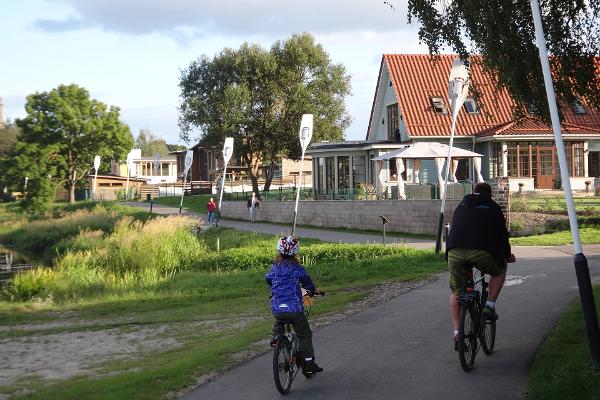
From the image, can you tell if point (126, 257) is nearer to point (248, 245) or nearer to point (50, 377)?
point (248, 245)

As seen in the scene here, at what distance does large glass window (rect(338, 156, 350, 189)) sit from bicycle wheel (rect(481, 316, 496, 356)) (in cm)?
3575

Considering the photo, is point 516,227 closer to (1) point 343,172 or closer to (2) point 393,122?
(1) point 343,172

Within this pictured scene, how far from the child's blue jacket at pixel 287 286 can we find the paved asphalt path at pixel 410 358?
2.68 ft

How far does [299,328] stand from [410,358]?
1459mm

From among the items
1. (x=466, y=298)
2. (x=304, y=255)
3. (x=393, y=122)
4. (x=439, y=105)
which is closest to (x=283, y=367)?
(x=466, y=298)

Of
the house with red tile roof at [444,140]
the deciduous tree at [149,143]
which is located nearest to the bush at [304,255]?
the house with red tile roof at [444,140]

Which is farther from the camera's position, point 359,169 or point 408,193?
point 359,169

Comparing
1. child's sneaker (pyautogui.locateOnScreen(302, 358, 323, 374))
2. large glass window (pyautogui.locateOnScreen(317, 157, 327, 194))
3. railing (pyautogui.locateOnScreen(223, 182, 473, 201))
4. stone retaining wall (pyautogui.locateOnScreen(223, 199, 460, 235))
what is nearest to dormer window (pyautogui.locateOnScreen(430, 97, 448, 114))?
large glass window (pyautogui.locateOnScreen(317, 157, 327, 194))

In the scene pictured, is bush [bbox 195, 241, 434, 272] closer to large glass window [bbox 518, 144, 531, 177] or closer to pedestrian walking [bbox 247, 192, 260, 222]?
pedestrian walking [bbox 247, 192, 260, 222]

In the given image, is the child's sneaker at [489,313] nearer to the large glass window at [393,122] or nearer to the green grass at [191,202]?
the large glass window at [393,122]

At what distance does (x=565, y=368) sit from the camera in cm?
788

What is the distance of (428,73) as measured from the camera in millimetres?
47312

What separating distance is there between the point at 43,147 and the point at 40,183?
18.3 ft

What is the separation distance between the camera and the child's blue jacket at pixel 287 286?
8453mm
